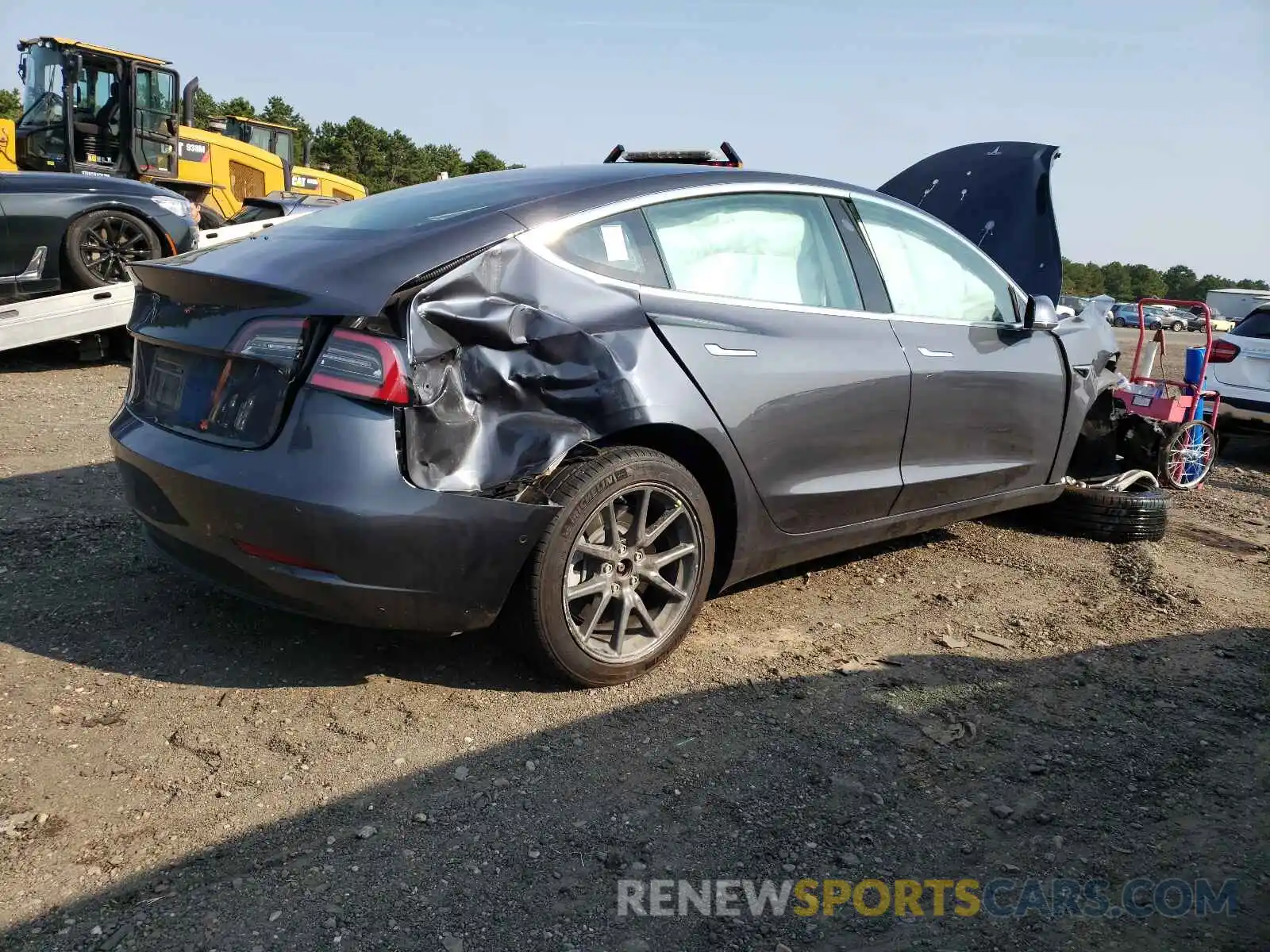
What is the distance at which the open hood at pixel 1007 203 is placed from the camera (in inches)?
271

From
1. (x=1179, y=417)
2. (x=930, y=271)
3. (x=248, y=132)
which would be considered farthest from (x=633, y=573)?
(x=248, y=132)

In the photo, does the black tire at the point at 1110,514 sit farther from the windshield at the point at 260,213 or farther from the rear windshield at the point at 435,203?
the windshield at the point at 260,213

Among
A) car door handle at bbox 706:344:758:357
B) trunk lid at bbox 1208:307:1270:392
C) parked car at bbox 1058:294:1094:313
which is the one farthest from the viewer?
trunk lid at bbox 1208:307:1270:392

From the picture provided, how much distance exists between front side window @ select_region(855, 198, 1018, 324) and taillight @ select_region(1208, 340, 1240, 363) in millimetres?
4936

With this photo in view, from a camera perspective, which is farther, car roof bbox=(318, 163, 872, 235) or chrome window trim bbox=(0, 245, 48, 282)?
chrome window trim bbox=(0, 245, 48, 282)

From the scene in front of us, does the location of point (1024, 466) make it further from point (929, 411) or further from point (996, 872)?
point (996, 872)

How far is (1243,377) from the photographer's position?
866 cm

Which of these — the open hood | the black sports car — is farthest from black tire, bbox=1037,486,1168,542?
the black sports car

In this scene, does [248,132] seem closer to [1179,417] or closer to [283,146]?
[283,146]

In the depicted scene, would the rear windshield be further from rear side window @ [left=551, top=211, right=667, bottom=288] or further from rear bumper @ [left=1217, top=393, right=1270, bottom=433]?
rear bumper @ [left=1217, top=393, right=1270, bottom=433]

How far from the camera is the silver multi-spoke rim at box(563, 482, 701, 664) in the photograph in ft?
11.0

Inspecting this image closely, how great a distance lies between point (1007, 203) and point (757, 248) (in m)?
3.83

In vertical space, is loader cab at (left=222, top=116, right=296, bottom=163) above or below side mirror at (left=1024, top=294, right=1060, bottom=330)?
above

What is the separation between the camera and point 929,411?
4.34 m
